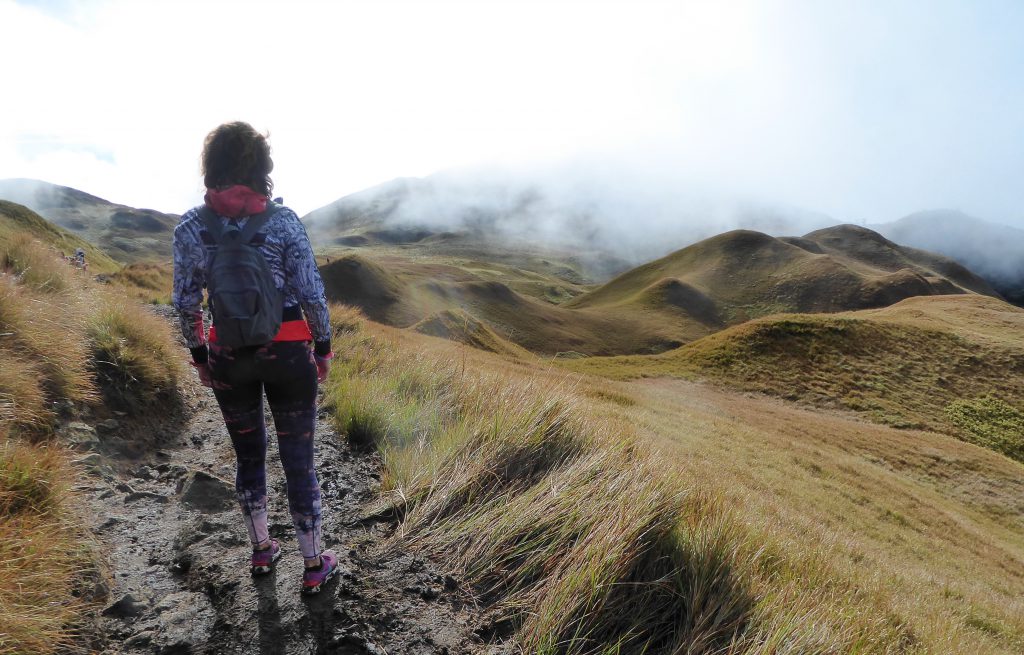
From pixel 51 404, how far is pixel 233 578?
2.97 meters

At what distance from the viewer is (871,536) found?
38.5 feet

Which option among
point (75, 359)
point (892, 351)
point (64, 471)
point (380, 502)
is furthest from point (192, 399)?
point (892, 351)

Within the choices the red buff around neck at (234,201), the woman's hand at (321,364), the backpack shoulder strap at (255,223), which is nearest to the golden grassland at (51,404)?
the woman's hand at (321,364)

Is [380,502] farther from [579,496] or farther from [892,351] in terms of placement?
[892,351]

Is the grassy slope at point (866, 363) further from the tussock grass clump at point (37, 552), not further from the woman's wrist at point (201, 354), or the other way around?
the tussock grass clump at point (37, 552)

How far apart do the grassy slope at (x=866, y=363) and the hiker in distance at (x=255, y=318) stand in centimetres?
2989

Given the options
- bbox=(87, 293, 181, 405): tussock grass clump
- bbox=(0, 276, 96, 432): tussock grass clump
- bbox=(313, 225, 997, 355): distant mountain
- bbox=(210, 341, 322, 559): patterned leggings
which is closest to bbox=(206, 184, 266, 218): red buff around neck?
bbox=(210, 341, 322, 559): patterned leggings

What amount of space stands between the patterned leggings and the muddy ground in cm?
33

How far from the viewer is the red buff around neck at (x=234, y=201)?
2.66 m

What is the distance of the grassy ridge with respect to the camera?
251 centimetres

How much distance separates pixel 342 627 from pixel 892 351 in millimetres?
43705

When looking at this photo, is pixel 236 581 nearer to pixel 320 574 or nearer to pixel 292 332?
pixel 320 574

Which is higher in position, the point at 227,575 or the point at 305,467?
the point at 305,467

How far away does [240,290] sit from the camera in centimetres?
255
